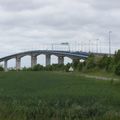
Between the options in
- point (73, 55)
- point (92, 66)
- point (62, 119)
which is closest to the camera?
point (62, 119)

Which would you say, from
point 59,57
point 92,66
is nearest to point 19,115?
point 92,66

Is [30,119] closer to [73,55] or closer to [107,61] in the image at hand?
[107,61]

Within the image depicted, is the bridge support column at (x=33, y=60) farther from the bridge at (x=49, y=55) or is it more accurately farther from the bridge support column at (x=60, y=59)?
the bridge support column at (x=60, y=59)

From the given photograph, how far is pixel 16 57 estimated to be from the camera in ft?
647

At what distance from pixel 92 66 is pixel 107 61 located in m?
12.9

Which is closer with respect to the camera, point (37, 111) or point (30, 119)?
point (30, 119)

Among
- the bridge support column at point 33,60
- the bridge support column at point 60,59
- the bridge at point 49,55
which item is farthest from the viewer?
the bridge support column at point 33,60

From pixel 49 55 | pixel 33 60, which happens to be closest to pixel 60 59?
pixel 49 55

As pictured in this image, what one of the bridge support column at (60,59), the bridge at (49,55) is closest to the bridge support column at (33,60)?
the bridge at (49,55)

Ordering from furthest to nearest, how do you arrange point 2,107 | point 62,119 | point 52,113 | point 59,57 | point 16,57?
point 16,57 < point 59,57 < point 2,107 < point 52,113 < point 62,119

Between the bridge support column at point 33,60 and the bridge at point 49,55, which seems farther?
the bridge support column at point 33,60

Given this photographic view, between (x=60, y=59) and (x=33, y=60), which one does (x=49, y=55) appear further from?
(x=33, y=60)

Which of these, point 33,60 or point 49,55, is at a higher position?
point 49,55

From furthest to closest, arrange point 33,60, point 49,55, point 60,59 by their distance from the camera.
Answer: point 33,60 → point 60,59 → point 49,55
